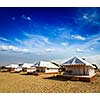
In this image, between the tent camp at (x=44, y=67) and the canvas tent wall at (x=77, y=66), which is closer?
the canvas tent wall at (x=77, y=66)

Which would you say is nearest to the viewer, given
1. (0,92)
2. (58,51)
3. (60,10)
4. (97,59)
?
(0,92)

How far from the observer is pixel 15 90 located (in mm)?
5199

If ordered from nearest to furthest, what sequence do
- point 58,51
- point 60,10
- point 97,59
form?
point 60,10
point 97,59
point 58,51

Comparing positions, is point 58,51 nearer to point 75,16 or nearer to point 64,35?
point 64,35

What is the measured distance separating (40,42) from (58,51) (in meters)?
0.72

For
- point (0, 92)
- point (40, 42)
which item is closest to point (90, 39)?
point (40, 42)

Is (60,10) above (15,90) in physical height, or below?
above

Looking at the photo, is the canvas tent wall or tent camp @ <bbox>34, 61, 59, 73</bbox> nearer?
the canvas tent wall

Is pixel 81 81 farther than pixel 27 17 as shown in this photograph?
Yes

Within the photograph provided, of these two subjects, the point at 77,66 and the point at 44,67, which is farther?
the point at 44,67

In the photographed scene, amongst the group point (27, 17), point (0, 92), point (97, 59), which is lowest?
point (0, 92)

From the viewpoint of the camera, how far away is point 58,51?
21.8 feet
